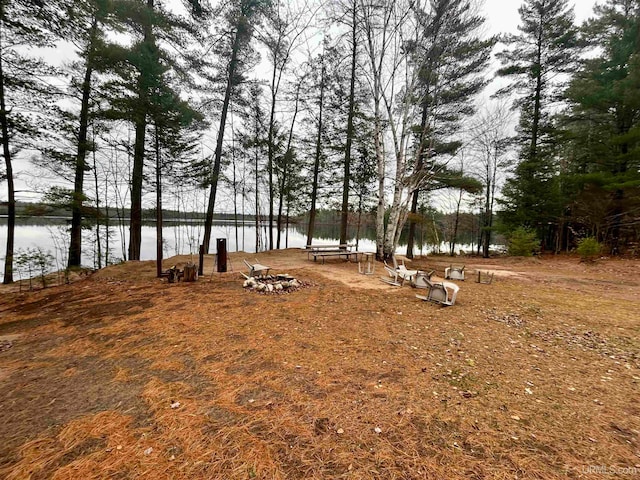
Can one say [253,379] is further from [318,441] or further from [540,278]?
[540,278]

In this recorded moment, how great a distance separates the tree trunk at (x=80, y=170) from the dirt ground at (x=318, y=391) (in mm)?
4162

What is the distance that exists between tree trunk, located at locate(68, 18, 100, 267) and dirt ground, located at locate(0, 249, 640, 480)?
13.7ft

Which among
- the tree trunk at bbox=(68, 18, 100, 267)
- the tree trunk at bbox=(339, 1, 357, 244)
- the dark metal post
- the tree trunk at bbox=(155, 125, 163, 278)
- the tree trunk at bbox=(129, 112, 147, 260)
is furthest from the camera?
the tree trunk at bbox=(339, 1, 357, 244)

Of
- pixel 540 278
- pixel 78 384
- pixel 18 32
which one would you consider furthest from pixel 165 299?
pixel 540 278

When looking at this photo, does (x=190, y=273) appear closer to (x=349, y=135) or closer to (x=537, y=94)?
(x=349, y=135)

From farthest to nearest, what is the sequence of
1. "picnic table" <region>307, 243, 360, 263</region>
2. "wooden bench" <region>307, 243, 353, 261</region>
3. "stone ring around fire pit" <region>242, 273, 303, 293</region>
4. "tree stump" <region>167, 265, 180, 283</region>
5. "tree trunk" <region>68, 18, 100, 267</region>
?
"wooden bench" <region>307, 243, 353, 261</region>
"picnic table" <region>307, 243, 360, 263</region>
"tree trunk" <region>68, 18, 100, 267</region>
"tree stump" <region>167, 265, 180, 283</region>
"stone ring around fire pit" <region>242, 273, 303, 293</region>

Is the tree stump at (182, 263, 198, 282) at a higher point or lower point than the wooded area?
lower

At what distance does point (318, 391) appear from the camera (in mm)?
2117

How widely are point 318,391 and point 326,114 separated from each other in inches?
515

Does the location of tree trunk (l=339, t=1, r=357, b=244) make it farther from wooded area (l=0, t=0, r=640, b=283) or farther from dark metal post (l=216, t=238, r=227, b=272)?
dark metal post (l=216, t=238, r=227, b=272)

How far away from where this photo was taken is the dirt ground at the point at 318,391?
1461mm

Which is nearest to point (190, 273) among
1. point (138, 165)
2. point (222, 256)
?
point (222, 256)

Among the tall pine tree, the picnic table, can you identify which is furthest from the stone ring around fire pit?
the tall pine tree

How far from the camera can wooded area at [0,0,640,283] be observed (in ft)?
21.8
